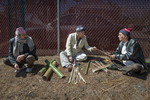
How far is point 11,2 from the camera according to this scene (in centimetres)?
425

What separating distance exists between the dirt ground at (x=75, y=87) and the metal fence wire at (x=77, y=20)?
5.33 ft

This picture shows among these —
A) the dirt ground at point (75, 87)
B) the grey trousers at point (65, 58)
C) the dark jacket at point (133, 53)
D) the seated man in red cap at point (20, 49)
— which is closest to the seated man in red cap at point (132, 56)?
the dark jacket at point (133, 53)

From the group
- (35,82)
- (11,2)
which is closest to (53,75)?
(35,82)

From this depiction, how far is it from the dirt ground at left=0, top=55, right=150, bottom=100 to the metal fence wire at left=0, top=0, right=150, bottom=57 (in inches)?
64.0

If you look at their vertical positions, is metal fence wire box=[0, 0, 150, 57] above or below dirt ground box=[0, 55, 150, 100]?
above

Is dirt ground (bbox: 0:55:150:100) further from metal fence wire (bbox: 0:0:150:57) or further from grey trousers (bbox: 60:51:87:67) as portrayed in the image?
metal fence wire (bbox: 0:0:150:57)

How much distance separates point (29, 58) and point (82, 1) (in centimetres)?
275

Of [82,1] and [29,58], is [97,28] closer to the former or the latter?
[82,1]

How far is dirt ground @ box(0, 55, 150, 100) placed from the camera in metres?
2.20

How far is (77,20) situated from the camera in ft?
14.0

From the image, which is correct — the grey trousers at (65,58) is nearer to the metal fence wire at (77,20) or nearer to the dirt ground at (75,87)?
Result: the dirt ground at (75,87)

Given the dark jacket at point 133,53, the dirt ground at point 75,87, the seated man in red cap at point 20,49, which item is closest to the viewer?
the dirt ground at point 75,87

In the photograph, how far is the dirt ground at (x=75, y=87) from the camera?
2.20m

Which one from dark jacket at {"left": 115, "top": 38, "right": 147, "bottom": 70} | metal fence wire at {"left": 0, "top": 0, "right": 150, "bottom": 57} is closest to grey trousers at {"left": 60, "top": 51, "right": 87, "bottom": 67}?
metal fence wire at {"left": 0, "top": 0, "right": 150, "bottom": 57}
